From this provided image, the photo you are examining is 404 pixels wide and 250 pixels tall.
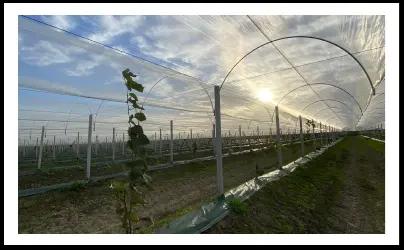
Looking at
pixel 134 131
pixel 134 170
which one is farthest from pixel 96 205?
pixel 134 131

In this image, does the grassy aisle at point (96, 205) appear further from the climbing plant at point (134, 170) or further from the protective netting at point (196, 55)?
the protective netting at point (196, 55)

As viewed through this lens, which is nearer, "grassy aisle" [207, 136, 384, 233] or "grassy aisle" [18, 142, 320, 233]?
"grassy aisle" [207, 136, 384, 233]

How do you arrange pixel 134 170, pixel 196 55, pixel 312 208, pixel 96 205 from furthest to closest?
pixel 96 205 → pixel 196 55 → pixel 312 208 → pixel 134 170

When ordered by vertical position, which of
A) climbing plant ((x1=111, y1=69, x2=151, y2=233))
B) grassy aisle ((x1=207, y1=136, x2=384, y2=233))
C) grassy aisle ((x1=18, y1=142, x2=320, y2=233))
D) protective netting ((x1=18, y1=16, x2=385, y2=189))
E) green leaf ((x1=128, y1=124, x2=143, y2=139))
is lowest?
grassy aisle ((x1=18, y1=142, x2=320, y2=233))

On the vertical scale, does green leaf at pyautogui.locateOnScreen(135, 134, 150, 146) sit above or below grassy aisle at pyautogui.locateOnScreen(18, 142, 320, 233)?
above

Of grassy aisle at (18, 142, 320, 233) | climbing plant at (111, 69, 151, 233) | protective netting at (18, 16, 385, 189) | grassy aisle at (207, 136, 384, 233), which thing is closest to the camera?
climbing plant at (111, 69, 151, 233)

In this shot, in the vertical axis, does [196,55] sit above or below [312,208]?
above

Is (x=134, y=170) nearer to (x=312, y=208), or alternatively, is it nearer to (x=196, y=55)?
(x=196, y=55)

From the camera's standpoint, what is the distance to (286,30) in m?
4.87

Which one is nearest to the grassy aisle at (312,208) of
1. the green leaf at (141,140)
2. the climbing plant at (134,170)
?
the climbing plant at (134,170)

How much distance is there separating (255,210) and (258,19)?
302cm

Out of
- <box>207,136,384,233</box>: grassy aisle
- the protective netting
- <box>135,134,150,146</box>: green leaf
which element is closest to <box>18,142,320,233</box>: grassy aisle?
<box>207,136,384,233</box>: grassy aisle

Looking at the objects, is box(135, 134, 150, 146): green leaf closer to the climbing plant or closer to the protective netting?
the climbing plant

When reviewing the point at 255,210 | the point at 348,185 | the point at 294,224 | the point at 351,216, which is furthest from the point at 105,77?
the point at 348,185
